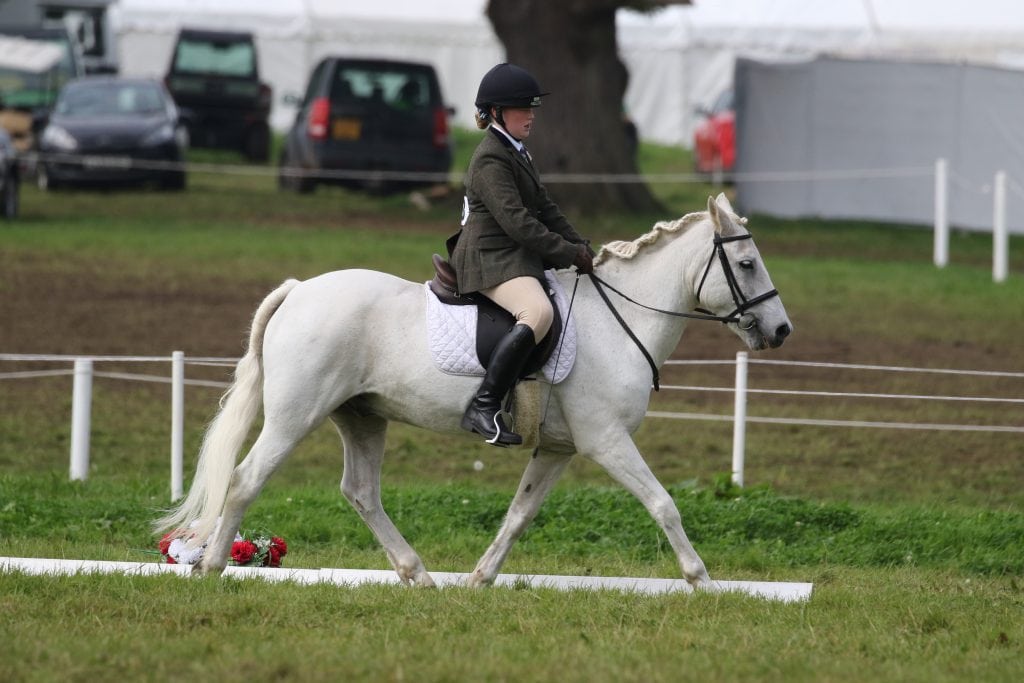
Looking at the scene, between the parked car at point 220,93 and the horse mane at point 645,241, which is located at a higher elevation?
the horse mane at point 645,241

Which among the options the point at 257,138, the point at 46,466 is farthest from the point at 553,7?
the point at 46,466

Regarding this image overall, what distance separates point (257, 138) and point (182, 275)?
15.7 metres

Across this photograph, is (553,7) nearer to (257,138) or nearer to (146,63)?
(257,138)

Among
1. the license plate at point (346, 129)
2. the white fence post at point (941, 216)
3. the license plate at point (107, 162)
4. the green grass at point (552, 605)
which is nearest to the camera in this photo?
the green grass at point (552, 605)

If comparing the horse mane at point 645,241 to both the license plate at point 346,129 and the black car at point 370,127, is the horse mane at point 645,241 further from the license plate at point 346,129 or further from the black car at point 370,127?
the license plate at point 346,129

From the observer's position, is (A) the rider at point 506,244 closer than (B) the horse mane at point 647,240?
→ Yes

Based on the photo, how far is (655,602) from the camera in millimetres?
7020

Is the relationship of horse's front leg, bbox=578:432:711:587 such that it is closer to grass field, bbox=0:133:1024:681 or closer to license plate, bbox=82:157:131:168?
grass field, bbox=0:133:1024:681

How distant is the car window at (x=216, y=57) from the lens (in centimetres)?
3516

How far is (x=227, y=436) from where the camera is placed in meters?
7.72

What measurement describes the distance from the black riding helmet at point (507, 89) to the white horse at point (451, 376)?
2.92ft

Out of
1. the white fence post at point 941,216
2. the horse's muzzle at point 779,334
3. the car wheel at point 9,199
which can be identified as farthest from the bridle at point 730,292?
the car wheel at point 9,199

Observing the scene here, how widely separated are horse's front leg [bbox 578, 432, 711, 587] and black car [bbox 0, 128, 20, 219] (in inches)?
653

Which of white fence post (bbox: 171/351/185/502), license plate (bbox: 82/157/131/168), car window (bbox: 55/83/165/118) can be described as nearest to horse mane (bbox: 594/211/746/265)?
white fence post (bbox: 171/351/185/502)
